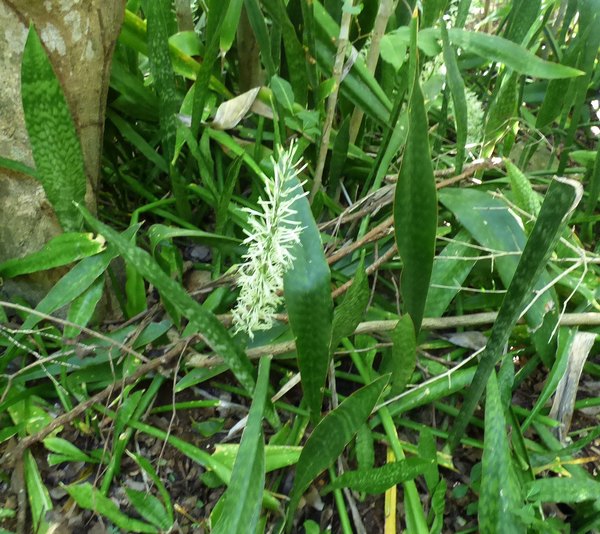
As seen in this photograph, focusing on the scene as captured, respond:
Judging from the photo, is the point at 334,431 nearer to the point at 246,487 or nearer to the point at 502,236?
the point at 246,487

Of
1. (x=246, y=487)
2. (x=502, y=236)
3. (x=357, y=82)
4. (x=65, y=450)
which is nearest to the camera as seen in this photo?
(x=246, y=487)

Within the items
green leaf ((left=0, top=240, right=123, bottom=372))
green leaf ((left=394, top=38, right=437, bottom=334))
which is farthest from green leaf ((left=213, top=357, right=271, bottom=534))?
green leaf ((left=0, top=240, right=123, bottom=372))

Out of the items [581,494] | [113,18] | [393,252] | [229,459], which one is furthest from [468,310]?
[113,18]

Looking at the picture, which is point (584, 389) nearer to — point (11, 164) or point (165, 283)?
point (165, 283)

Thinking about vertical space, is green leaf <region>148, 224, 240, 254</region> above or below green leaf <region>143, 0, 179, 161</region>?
below

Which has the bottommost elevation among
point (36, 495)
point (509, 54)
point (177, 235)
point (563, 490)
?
point (563, 490)

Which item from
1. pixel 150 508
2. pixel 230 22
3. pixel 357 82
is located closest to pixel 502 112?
pixel 357 82

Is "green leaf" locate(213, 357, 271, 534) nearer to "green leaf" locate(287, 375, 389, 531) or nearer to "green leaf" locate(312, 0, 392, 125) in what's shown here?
"green leaf" locate(287, 375, 389, 531)
